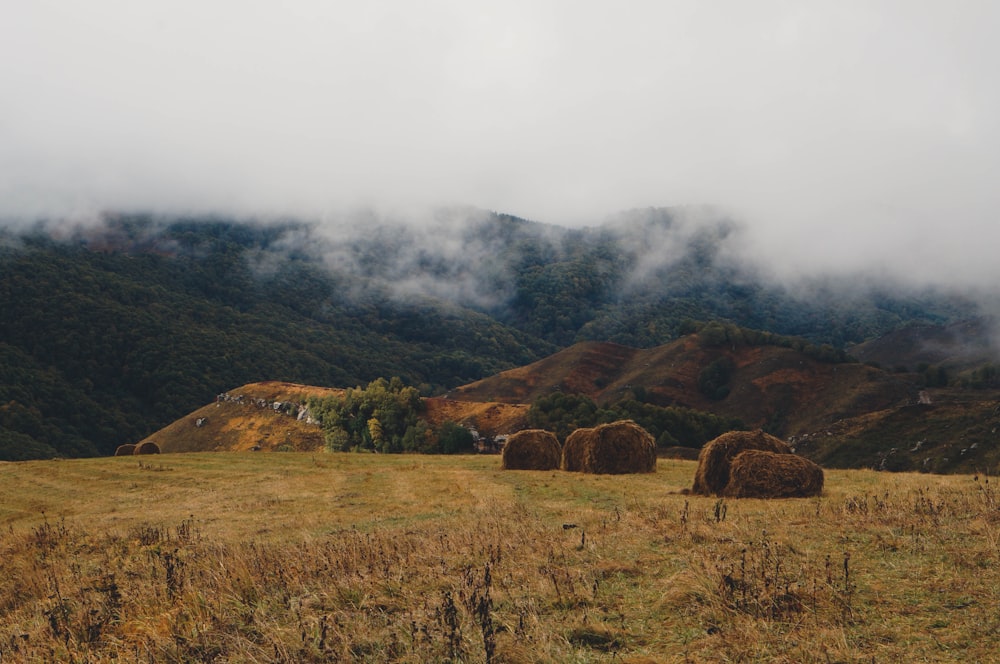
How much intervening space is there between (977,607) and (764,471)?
11.7 meters

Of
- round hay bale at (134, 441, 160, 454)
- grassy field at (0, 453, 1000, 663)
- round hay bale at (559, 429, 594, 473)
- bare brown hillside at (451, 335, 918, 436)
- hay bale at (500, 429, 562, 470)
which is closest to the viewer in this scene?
grassy field at (0, 453, 1000, 663)

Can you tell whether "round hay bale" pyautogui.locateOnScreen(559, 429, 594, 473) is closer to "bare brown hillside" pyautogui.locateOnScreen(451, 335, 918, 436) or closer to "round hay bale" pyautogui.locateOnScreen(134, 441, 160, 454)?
"round hay bale" pyautogui.locateOnScreen(134, 441, 160, 454)

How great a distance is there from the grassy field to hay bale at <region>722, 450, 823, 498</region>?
1466mm

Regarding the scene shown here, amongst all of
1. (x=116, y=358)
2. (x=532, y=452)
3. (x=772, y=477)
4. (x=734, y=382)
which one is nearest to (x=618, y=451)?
(x=532, y=452)

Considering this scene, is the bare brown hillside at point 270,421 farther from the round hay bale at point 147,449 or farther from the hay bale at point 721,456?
the hay bale at point 721,456

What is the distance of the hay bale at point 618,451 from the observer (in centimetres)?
2912

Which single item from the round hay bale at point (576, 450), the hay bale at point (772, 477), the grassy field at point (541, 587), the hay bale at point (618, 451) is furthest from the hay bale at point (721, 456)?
the round hay bale at point (576, 450)

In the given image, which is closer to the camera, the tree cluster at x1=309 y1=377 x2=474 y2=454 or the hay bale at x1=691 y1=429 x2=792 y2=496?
the hay bale at x1=691 y1=429 x2=792 y2=496

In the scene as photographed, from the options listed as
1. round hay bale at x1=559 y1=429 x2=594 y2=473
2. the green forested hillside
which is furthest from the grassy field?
the green forested hillside

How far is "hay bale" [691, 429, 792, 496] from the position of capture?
1895 cm

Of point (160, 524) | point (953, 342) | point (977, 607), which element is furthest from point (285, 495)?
point (953, 342)

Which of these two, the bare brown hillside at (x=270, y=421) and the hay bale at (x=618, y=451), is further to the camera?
the bare brown hillside at (x=270, y=421)

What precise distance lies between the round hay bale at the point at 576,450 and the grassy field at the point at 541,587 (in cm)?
1425

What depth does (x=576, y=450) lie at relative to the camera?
3108cm
